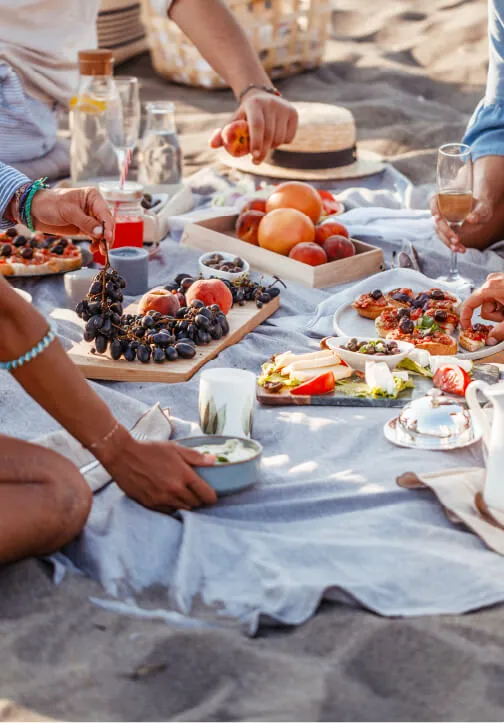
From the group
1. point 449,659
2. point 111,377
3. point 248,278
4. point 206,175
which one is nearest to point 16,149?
point 206,175

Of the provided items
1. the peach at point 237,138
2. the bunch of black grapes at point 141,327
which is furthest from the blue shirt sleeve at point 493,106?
the bunch of black grapes at point 141,327

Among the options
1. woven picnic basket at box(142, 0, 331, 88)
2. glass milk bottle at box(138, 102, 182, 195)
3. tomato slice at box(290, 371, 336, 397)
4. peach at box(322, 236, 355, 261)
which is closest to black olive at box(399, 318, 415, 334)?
tomato slice at box(290, 371, 336, 397)

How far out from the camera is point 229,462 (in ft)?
7.10

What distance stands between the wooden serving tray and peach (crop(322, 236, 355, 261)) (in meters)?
0.04

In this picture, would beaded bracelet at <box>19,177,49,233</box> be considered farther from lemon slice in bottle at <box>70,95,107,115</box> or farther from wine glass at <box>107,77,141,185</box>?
lemon slice in bottle at <box>70,95,107,115</box>

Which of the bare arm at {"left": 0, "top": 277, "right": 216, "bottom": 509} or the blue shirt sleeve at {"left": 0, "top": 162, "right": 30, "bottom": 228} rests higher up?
the blue shirt sleeve at {"left": 0, "top": 162, "right": 30, "bottom": 228}

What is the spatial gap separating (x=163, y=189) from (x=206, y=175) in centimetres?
52

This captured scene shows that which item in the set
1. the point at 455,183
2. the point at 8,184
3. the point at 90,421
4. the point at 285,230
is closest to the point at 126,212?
the point at 285,230

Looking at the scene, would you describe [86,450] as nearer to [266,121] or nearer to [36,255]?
[36,255]

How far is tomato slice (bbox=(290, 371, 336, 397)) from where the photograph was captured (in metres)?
2.69

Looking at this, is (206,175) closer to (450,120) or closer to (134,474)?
(450,120)

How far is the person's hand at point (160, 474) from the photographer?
80.6 inches

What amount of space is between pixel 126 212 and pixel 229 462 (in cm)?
188

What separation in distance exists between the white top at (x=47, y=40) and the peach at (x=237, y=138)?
1.52 m
